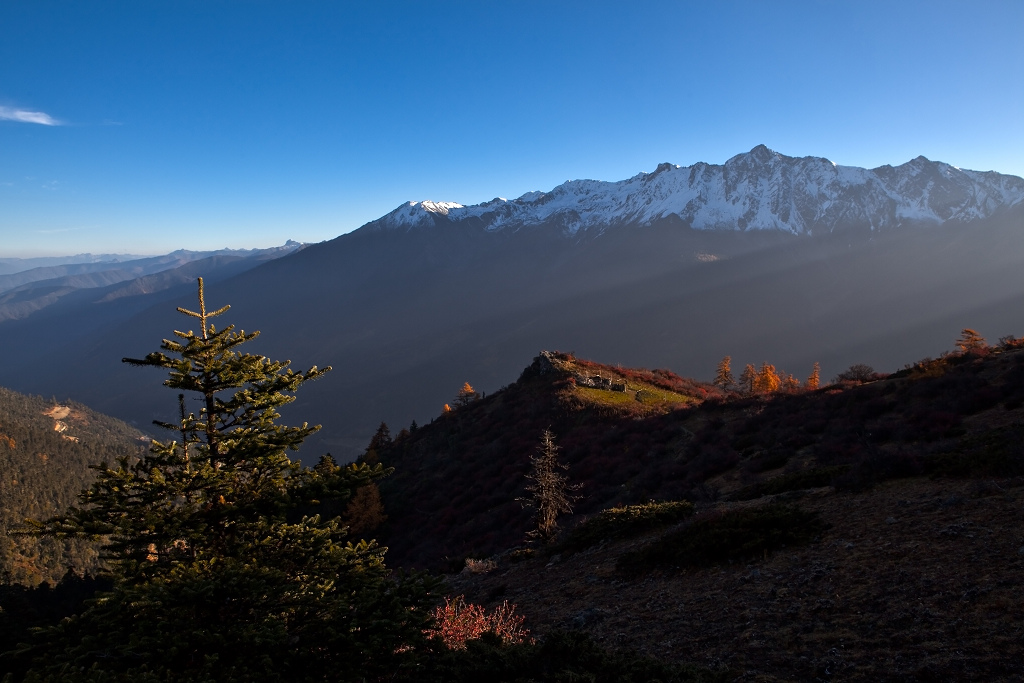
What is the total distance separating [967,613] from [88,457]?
222m

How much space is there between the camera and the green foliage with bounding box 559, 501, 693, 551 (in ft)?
45.9

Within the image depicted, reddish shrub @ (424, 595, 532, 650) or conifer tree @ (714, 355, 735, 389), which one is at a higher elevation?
reddish shrub @ (424, 595, 532, 650)

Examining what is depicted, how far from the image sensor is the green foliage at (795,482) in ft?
41.9

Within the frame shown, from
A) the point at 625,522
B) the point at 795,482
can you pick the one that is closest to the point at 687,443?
the point at 795,482

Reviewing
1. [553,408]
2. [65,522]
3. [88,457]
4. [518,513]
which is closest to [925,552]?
[65,522]

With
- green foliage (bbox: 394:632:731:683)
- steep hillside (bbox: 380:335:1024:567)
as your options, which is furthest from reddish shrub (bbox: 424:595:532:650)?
steep hillside (bbox: 380:335:1024:567)

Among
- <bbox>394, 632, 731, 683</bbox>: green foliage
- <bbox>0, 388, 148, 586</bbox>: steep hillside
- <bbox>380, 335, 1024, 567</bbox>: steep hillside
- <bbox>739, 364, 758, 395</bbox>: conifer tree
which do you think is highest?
<bbox>394, 632, 731, 683</bbox>: green foliage

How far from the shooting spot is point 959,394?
54.7ft

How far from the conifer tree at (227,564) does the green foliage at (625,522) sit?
8.34 m

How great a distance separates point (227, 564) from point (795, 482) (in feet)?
43.3

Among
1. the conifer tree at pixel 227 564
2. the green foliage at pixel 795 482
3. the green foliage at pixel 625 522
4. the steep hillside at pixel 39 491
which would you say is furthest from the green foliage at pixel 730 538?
the steep hillside at pixel 39 491

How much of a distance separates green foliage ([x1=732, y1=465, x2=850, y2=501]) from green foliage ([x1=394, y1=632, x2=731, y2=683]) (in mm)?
8545

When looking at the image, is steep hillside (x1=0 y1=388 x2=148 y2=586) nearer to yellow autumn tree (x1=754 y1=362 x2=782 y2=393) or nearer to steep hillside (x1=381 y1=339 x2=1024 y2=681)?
steep hillside (x1=381 y1=339 x2=1024 y2=681)

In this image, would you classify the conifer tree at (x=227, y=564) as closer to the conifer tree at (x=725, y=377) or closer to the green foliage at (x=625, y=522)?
the green foliage at (x=625, y=522)
